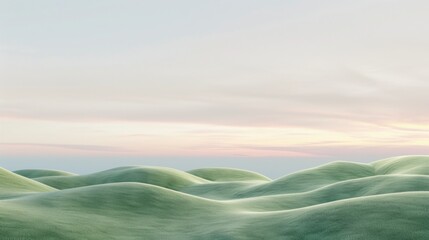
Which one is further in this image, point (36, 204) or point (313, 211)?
point (36, 204)

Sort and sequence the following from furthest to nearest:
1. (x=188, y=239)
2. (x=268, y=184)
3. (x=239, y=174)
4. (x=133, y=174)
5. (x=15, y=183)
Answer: (x=239, y=174), (x=133, y=174), (x=268, y=184), (x=15, y=183), (x=188, y=239)

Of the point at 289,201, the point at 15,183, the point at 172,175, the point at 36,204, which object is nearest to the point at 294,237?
the point at 36,204

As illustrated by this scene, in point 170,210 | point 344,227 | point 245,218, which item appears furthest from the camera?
point 170,210

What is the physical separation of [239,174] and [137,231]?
64198 mm

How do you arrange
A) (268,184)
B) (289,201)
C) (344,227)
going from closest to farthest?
(344,227)
(289,201)
(268,184)

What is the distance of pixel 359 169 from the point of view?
71875 mm

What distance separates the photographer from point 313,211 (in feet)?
75.1

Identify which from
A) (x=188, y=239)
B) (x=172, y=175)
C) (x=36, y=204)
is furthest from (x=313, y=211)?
(x=172, y=175)

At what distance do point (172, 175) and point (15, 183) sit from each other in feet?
72.9

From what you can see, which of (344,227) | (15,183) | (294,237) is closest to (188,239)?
(294,237)

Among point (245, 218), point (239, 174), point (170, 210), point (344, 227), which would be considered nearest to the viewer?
point (344, 227)

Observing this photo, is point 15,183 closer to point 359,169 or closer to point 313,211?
point 313,211

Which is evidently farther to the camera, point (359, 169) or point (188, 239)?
point (359, 169)

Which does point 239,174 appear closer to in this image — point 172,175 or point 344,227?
point 172,175
